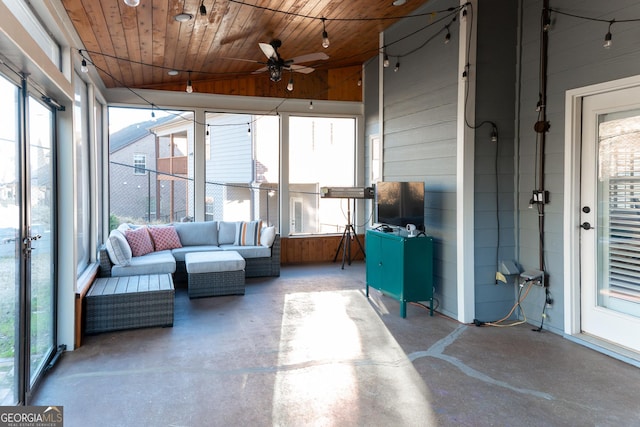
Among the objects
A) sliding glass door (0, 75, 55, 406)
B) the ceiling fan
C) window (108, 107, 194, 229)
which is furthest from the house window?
sliding glass door (0, 75, 55, 406)

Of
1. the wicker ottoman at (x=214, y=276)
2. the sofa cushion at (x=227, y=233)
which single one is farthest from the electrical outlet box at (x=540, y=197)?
the sofa cushion at (x=227, y=233)

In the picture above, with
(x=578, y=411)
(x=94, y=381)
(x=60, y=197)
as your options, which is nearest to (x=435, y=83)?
(x=578, y=411)

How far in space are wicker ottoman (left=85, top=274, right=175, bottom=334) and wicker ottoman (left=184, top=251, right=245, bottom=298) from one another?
36.1 inches

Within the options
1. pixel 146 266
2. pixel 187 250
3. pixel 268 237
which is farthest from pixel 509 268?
pixel 187 250

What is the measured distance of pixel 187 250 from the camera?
6211 mm

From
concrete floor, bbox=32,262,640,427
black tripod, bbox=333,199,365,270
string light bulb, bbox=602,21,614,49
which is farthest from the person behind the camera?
black tripod, bbox=333,199,365,270

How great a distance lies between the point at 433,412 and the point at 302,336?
156 cm

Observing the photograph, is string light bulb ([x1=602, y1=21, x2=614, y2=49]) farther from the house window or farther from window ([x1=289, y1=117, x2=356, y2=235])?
the house window

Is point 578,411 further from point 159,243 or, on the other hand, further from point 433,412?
point 159,243

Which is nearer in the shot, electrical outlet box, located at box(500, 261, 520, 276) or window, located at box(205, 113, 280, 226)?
electrical outlet box, located at box(500, 261, 520, 276)

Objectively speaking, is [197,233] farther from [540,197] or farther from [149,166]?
[540,197]

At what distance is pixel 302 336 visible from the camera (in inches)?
154

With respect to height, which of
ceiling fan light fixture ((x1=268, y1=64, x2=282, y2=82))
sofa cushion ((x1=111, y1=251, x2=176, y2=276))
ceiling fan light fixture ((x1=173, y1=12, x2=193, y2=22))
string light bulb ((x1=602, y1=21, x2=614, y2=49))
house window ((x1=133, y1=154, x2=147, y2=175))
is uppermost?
ceiling fan light fixture ((x1=173, y1=12, x2=193, y2=22))

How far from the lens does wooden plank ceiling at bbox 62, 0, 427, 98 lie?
154 inches
